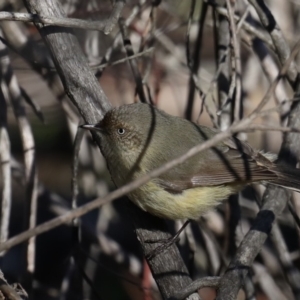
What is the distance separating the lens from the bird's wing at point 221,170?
3723 millimetres

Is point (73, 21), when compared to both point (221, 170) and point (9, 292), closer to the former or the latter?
point (9, 292)

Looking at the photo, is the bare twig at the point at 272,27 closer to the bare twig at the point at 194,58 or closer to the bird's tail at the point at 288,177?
the bare twig at the point at 194,58

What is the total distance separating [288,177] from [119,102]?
242cm

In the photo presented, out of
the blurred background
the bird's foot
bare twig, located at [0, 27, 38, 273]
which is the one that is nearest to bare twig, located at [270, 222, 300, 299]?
the blurred background

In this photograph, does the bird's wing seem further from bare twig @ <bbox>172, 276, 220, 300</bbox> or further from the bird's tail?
bare twig @ <bbox>172, 276, 220, 300</bbox>

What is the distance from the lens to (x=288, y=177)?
3.60 meters

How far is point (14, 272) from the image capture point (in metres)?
4.93

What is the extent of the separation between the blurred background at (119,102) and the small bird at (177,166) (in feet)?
0.71

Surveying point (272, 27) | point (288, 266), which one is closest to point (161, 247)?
point (288, 266)

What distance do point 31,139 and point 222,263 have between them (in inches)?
53.9

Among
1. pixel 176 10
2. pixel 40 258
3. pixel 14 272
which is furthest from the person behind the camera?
pixel 40 258

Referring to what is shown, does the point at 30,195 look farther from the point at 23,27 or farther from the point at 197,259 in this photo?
the point at 197,259

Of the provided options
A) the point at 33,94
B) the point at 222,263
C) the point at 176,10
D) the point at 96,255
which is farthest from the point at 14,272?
the point at 176,10

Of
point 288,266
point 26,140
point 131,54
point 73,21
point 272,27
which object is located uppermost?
point 73,21
